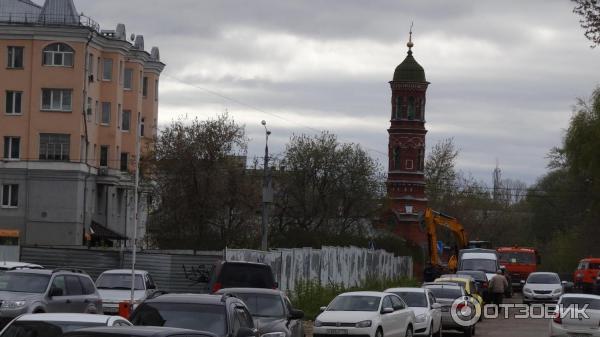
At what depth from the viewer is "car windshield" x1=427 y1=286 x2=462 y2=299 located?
1419 inches

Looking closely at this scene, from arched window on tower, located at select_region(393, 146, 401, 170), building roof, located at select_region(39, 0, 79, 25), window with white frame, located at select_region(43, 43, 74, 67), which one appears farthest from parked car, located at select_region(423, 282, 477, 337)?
arched window on tower, located at select_region(393, 146, 401, 170)

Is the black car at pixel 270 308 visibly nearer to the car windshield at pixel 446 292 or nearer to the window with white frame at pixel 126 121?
the car windshield at pixel 446 292

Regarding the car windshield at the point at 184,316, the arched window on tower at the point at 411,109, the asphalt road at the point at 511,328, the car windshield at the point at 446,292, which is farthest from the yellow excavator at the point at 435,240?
the car windshield at the point at 184,316

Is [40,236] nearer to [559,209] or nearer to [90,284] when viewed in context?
[90,284]

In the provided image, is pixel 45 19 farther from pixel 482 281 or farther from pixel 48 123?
pixel 482 281

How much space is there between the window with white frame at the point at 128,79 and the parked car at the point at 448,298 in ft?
149

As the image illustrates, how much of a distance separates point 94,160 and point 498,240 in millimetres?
57318

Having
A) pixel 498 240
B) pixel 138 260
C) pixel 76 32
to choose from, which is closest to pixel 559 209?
pixel 498 240

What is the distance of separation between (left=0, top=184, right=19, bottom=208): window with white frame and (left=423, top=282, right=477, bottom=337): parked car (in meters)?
37.6

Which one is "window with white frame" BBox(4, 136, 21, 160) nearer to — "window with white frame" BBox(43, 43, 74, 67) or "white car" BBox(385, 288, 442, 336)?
"window with white frame" BBox(43, 43, 74, 67)

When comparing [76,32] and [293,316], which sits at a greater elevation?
[76,32]

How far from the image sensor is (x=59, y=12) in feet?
236

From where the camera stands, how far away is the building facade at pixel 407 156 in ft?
287

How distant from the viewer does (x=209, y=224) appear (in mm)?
60500
